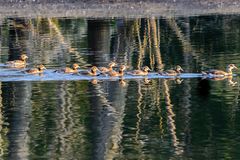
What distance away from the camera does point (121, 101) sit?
1912 cm

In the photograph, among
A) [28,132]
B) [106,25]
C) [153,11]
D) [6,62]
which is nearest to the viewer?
[28,132]

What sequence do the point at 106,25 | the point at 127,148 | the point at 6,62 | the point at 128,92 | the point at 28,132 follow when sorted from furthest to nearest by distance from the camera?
the point at 106,25 → the point at 6,62 → the point at 128,92 → the point at 28,132 → the point at 127,148

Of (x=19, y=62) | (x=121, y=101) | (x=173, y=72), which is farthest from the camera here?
(x=19, y=62)

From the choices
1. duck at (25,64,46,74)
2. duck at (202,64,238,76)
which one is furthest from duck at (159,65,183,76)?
duck at (25,64,46,74)

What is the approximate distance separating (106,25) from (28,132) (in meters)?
20.5

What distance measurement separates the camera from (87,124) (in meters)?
16.7

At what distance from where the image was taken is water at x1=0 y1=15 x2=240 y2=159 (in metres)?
14.8

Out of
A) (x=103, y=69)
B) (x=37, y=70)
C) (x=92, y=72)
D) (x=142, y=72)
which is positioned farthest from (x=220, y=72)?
(x=37, y=70)

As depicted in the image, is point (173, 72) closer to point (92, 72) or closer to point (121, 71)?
point (121, 71)

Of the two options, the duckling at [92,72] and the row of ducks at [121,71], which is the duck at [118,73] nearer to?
the row of ducks at [121,71]

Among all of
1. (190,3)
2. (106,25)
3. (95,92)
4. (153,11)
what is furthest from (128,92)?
(190,3)

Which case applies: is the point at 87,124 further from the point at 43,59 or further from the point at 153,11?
the point at 153,11

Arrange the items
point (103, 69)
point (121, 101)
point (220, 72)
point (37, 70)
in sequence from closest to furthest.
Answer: point (121, 101), point (220, 72), point (103, 69), point (37, 70)

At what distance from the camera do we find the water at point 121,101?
48.5ft
